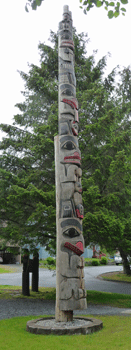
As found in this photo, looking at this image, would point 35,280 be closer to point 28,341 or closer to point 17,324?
point 17,324

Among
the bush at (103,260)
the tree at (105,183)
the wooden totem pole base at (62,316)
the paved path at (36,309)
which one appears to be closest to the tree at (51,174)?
the tree at (105,183)

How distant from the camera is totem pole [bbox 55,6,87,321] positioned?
236 inches

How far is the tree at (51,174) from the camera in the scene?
30.6ft

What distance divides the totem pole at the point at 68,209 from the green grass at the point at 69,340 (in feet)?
2.37

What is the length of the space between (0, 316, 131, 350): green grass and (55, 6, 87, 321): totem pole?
28.4 inches

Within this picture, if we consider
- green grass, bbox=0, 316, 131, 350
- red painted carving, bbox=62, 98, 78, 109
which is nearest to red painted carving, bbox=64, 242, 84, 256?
green grass, bbox=0, 316, 131, 350

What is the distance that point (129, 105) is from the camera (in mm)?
14117

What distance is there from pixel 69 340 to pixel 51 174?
21.2 ft

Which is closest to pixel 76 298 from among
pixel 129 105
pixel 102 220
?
pixel 102 220

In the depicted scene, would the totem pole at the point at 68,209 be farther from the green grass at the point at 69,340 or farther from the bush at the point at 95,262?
the bush at the point at 95,262

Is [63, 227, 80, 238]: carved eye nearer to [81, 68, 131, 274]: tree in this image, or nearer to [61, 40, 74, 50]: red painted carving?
[81, 68, 131, 274]: tree

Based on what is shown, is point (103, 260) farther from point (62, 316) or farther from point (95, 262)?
point (62, 316)

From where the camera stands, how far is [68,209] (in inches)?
254

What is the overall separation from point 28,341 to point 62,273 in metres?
1.39
